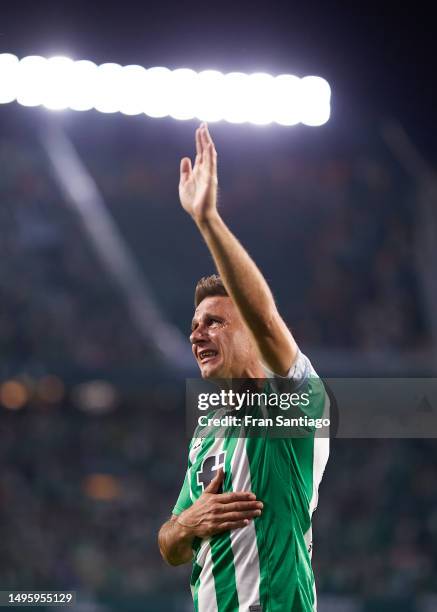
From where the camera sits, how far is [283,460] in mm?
1693

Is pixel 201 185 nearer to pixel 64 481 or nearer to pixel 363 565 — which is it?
pixel 363 565

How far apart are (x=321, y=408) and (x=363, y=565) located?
4.22 metres

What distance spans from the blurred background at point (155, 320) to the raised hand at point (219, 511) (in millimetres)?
3578

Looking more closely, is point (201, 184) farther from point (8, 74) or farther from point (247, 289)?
point (8, 74)

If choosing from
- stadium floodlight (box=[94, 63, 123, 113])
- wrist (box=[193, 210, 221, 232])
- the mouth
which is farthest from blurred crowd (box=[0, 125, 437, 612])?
wrist (box=[193, 210, 221, 232])

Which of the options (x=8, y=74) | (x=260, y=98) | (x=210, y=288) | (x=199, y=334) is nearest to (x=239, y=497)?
(x=199, y=334)

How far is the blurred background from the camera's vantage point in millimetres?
5727

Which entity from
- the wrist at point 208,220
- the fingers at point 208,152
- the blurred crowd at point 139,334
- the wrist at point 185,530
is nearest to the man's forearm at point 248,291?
the wrist at point 208,220

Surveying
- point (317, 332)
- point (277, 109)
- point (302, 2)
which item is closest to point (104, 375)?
point (317, 332)

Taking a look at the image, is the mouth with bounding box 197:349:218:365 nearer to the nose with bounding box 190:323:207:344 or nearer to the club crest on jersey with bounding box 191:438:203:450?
the nose with bounding box 190:323:207:344

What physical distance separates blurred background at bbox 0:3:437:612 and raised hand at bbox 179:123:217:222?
3314 mm

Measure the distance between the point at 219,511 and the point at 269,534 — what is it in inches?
4.2

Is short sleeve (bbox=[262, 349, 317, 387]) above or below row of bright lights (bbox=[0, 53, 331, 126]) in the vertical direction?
below

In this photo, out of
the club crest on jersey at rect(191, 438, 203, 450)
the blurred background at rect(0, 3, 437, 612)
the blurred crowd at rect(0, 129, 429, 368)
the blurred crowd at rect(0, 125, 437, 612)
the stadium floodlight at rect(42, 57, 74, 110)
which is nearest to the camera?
the club crest on jersey at rect(191, 438, 203, 450)
